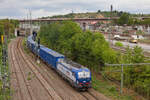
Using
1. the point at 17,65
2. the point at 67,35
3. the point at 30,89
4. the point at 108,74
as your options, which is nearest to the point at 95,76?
the point at 108,74

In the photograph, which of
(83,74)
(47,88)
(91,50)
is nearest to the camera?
(83,74)

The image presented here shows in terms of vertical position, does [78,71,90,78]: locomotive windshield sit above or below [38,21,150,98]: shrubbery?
below

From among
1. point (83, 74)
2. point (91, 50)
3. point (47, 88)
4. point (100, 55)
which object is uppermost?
point (91, 50)

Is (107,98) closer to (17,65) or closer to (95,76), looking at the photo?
(95,76)

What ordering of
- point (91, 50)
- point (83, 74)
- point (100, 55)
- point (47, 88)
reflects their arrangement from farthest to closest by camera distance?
point (91, 50)
point (100, 55)
point (47, 88)
point (83, 74)

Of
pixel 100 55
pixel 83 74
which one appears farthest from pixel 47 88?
pixel 100 55

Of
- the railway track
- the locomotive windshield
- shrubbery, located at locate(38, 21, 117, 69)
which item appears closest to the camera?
the railway track

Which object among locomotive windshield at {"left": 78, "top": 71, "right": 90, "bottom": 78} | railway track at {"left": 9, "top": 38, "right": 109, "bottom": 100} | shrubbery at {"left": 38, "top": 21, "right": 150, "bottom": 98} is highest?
shrubbery at {"left": 38, "top": 21, "right": 150, "bottom": 98}

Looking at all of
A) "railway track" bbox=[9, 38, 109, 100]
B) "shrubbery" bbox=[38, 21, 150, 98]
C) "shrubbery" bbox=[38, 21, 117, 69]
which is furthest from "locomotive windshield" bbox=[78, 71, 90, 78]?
"shrubbery" bbox=[38, 21, 117, 69]

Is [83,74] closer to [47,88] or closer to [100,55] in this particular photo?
[47,88]

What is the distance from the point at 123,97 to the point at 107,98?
1789 millimetres

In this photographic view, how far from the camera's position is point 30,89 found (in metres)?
24.8

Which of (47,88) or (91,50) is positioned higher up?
(91,50)

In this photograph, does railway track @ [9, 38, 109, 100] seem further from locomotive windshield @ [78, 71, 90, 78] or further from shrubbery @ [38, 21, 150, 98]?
shrubbery @ [38, 21, 150, 98]
